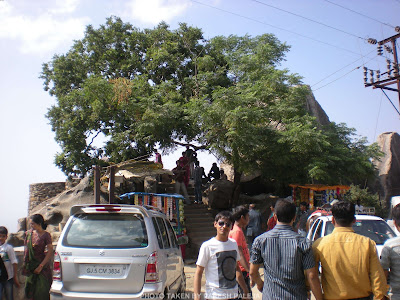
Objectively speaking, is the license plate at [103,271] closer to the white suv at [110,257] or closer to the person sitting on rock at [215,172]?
the white suv at [110,257]

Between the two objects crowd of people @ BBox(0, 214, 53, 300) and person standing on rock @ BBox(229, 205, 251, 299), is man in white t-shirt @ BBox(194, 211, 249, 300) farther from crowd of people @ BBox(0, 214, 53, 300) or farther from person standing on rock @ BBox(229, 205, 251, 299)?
crowd of people @ BBox(0, 214, 53, 300)

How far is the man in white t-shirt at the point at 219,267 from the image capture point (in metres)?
4.01

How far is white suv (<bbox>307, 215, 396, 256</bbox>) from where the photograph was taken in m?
7.64

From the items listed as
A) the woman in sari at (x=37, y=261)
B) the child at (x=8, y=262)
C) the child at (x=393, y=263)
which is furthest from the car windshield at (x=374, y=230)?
the child at (x=8, y=262)

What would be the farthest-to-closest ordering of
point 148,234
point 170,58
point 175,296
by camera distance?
point 170,58 → point 175,296 → point 148,234

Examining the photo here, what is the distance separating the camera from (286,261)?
3.40 metres

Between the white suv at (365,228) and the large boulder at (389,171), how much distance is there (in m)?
17.9

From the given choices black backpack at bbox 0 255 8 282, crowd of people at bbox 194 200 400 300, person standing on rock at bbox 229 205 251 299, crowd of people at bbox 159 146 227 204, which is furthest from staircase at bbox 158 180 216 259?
crowd of people at bbox 194 200 400 300

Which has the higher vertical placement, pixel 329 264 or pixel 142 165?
pixel 142 165

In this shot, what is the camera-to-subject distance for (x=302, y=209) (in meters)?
10.9

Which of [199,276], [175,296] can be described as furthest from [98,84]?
[199,276]

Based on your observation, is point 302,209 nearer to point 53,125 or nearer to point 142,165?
point 142,165

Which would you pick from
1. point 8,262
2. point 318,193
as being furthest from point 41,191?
point 8,262

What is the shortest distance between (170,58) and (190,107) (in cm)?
401
